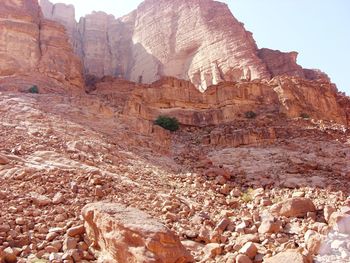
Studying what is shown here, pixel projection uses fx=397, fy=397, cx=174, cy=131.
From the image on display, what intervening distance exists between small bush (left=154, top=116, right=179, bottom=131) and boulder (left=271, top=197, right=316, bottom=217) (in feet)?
52.4

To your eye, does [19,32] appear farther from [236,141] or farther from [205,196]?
[205,196]

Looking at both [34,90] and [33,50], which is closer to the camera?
[34,90]

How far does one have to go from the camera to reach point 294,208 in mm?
8055

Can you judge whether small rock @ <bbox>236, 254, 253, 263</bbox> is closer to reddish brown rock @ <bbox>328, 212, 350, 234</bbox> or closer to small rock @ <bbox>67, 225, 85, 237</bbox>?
reddish brown rock @ <bbox>328, 212, 350, 234</bbox>

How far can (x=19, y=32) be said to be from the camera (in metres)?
29.8

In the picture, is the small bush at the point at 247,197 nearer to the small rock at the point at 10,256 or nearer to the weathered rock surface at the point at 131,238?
the weathered rock surface at the point at 131,238

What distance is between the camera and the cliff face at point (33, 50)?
89.6 ft

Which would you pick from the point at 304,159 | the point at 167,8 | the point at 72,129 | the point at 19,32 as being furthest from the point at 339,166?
the point at 167,8

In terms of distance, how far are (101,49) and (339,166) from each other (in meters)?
46.6

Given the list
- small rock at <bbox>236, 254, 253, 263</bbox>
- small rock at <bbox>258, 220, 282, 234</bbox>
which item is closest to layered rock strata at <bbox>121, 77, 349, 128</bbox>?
small rock at <bbox>258, 220, 282, 234</bbox>

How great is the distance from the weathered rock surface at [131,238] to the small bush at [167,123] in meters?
17.8

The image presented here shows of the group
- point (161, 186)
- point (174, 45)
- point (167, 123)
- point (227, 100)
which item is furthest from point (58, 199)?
point (174, 45)

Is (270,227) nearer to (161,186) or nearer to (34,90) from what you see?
(161,186)

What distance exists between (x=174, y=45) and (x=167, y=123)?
25.7 metres
